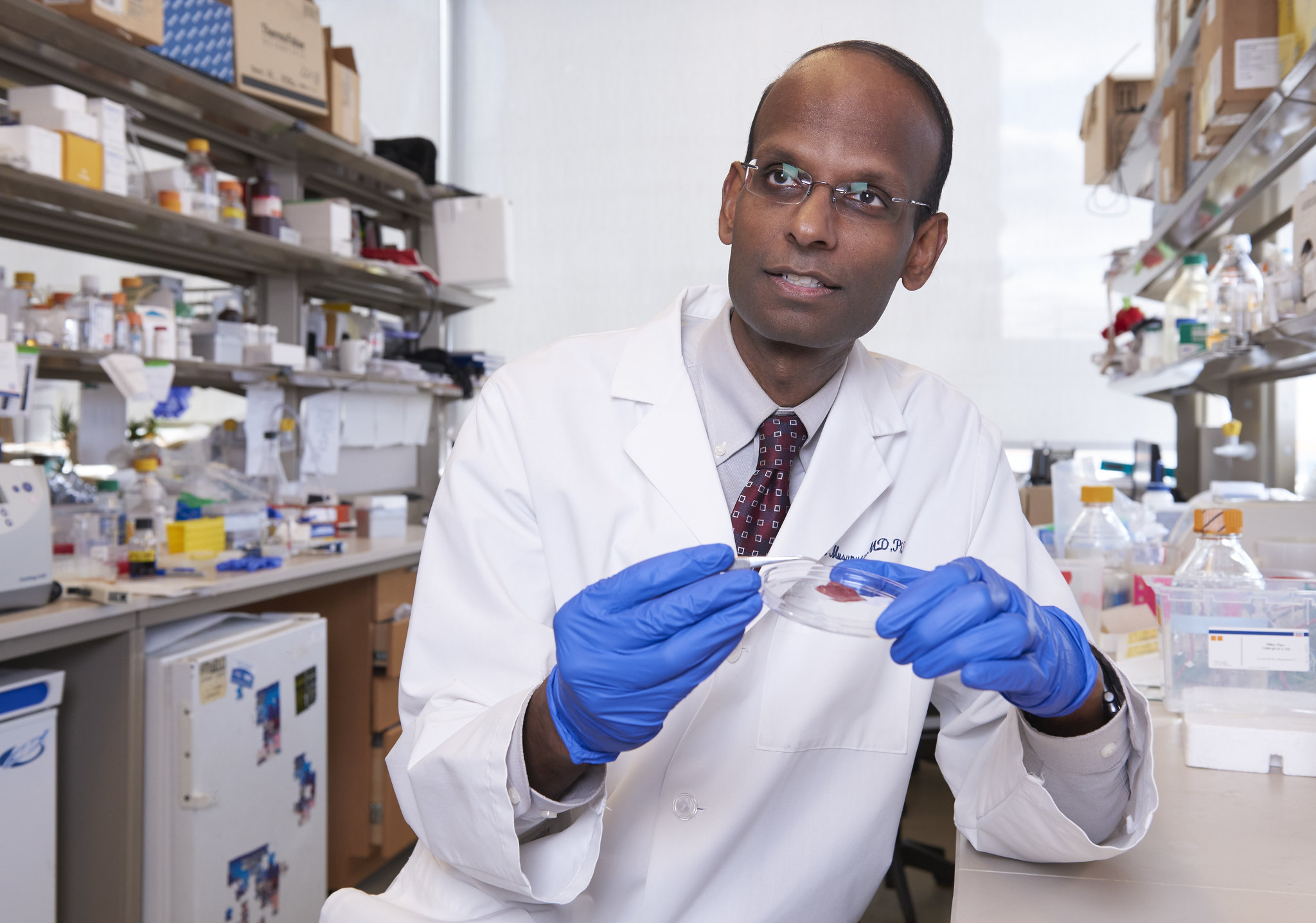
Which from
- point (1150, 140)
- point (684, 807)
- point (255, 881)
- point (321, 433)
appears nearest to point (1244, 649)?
point (684, 807)

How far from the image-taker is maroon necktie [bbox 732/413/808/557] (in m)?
1.14

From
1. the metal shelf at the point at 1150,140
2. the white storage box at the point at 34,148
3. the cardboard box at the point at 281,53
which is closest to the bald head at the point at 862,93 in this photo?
the metal shelf at the point at 1150,140

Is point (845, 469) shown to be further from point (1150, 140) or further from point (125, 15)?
point (1150, 140)

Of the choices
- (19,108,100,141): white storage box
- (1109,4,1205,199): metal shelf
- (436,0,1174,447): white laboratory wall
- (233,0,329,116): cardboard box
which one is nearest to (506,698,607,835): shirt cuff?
(19,108,100,141): white storage box

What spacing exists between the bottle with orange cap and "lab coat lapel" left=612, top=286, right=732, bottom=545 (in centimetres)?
65

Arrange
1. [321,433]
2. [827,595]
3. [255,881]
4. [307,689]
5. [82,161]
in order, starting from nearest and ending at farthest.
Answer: [827,595] → [255,881] → [82,161] → [307,689] → [321,433]

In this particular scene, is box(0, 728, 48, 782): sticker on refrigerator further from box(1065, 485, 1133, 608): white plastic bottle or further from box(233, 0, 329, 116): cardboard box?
box(1065, 485, 1133, 608): white plastic bottle

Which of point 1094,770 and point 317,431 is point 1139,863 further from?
point 317,431

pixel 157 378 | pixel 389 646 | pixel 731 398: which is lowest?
pixel 389 646

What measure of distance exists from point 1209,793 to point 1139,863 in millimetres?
200

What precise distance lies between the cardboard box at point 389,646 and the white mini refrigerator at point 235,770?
338 mm

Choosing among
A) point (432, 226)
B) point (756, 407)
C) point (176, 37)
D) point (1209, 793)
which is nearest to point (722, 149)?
point (432, 226)

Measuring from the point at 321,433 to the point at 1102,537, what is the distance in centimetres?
246

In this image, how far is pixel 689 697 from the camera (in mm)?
1047
